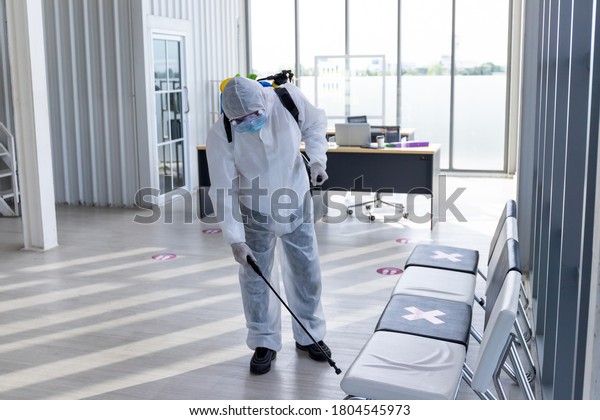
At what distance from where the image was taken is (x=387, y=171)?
24.1 feet

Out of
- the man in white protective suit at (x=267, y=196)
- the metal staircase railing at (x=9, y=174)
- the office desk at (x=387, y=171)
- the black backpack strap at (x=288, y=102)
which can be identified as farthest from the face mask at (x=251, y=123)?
the metal staircase railing at (x=9, y=174)

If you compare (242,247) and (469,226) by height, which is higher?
(242,247)

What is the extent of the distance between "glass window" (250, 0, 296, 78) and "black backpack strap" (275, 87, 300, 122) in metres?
7.81

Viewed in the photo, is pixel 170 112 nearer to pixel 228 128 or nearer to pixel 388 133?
pixel 388 133

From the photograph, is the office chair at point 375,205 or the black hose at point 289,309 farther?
the office chair at point 375,205

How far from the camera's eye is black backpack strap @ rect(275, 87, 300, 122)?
140 inches

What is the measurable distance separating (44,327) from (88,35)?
15.9 feet

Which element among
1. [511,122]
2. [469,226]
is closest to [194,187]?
[469,226]

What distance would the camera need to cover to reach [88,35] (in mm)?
8297

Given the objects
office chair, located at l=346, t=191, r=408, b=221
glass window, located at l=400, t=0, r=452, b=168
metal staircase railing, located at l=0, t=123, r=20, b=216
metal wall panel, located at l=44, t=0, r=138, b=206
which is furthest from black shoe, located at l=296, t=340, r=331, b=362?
glass window, located at l=400, t=0, r=452, b=168

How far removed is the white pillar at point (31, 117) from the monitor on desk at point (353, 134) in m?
3.02

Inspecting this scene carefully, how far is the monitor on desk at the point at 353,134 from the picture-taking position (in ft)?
24.7

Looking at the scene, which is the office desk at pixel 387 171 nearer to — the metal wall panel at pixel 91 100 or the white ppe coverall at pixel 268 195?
the metal wall panel at pixel 91 100

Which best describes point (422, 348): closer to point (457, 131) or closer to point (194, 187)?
point (194, 187)
